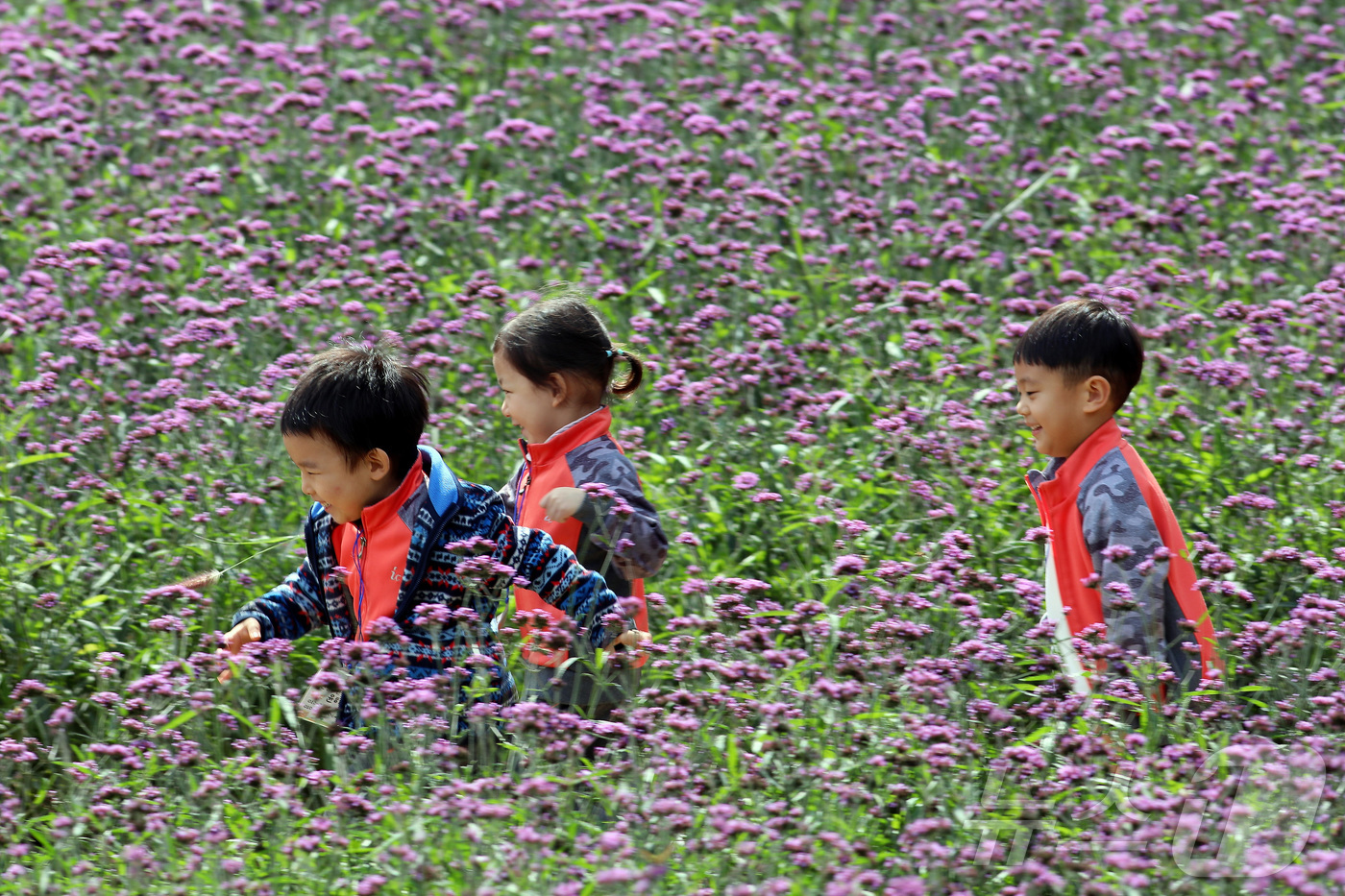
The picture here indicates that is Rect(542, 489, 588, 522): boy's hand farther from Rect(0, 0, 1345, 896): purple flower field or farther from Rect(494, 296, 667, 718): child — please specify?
Rect(0, 0, 1345, 896): purple flower field

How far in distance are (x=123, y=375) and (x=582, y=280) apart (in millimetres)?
2274

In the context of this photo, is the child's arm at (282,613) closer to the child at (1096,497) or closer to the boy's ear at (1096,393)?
the child at (1096,497)

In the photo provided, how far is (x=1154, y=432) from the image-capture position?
6188 millimetres

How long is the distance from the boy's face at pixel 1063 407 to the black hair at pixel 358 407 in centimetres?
202

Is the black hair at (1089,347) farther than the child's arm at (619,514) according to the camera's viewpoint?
Yes

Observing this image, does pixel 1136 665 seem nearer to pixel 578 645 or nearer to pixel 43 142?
pixel 578 645

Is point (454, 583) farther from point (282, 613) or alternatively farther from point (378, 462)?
point (282, 613)

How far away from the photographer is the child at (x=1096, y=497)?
4.81 m

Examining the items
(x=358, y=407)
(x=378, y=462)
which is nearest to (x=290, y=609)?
(x=378, y=462)

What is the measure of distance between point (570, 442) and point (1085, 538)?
5.71ft

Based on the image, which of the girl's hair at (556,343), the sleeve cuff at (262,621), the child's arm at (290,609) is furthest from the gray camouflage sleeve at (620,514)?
the sleeve cuff at (262,621)

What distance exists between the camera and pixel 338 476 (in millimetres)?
4738

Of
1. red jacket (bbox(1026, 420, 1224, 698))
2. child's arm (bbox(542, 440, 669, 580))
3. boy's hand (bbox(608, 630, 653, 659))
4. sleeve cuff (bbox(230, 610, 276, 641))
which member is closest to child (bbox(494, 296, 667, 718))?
child's arm (bbox(542, 440, 669, 580))

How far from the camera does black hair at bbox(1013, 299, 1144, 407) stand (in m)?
5.15
